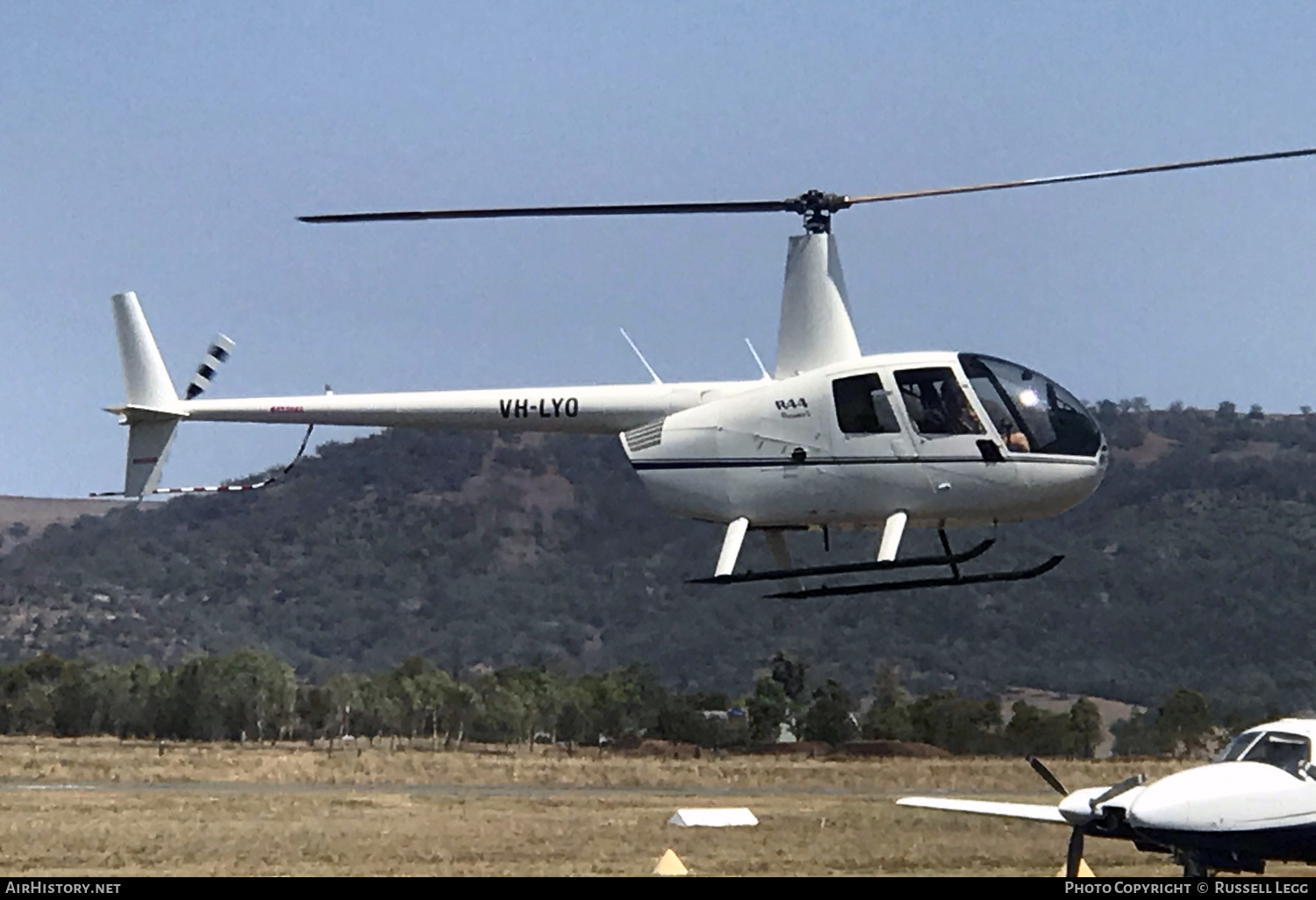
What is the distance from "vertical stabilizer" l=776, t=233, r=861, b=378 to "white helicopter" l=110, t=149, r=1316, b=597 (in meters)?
0.02

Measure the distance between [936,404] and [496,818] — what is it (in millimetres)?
16587

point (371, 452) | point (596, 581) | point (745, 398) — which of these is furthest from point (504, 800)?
point (371, 452)

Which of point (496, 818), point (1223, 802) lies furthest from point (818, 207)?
point (496, 818)

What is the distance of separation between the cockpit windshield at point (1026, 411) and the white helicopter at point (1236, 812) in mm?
4402

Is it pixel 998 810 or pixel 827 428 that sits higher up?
pixel 827 428

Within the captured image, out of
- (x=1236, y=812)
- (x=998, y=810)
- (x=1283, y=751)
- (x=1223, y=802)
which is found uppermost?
(x=1283, y=751)

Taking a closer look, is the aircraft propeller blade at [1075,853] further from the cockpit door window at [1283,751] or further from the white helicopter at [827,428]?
the white helicopter at [827,428]

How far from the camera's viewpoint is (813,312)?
23.3 m

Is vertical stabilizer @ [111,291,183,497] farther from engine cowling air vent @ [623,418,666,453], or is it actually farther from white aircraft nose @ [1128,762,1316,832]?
white aircraft nose @ [1128,762,1316,832]

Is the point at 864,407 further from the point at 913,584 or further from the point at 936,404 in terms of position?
the point at 913,584

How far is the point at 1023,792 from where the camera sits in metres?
46.9

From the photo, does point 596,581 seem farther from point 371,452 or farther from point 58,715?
point 58,715

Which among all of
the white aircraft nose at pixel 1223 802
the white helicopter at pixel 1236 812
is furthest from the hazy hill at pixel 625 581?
the white aircraft nose at pixel 1223 802
